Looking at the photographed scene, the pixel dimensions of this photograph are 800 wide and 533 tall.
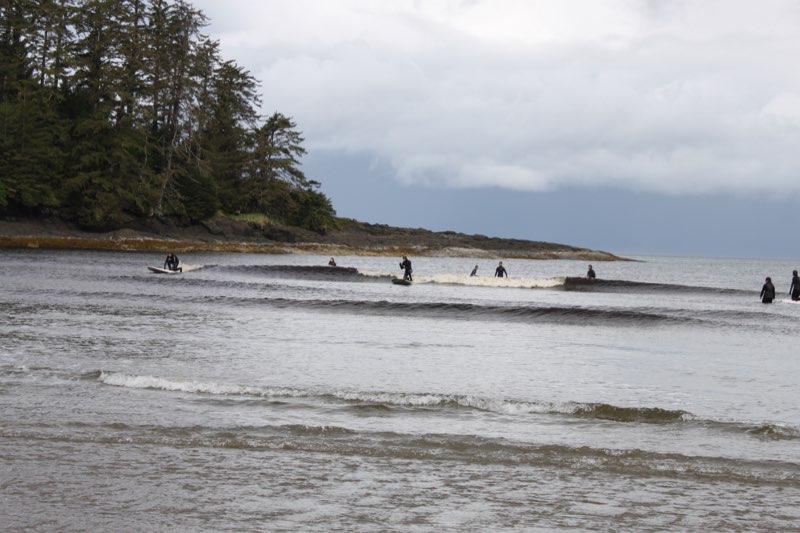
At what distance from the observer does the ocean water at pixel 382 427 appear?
22.8 ft

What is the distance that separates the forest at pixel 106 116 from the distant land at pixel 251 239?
5.27ft

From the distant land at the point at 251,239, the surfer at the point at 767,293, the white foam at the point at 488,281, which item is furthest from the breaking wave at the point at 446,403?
the distant land at the point at 251,239

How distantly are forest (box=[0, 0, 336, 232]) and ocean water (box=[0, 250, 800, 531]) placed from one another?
5593 cm

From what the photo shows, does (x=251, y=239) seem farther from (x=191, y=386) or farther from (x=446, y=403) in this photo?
(x=446, y=403)

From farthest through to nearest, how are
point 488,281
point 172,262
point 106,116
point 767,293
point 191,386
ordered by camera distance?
point 106,116, point 488,281, point 172,262, point 767,293, point 191,386

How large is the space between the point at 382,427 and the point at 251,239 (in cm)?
8141

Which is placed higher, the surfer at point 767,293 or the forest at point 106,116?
the forest at point 106,116

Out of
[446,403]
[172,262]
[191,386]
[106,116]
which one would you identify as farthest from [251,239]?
[446,403]

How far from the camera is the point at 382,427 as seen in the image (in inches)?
412

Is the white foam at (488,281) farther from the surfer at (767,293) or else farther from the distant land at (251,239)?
the distant land at (251,239)

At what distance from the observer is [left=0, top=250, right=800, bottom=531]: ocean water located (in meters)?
6.95

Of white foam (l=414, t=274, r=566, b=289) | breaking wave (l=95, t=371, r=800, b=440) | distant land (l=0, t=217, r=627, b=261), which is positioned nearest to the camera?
breaking wave (l=95, t=371, r=800, b=440)

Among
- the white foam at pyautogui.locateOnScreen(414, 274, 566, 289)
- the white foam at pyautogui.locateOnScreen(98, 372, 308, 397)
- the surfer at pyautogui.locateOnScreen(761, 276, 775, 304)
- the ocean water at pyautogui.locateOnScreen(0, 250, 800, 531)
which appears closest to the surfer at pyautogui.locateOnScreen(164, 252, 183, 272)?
the white foam at pyautogui.locateOnScreen(414, 274, 566, 289)

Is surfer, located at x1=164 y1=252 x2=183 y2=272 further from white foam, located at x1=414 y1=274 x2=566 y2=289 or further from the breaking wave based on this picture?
the breaking wave
